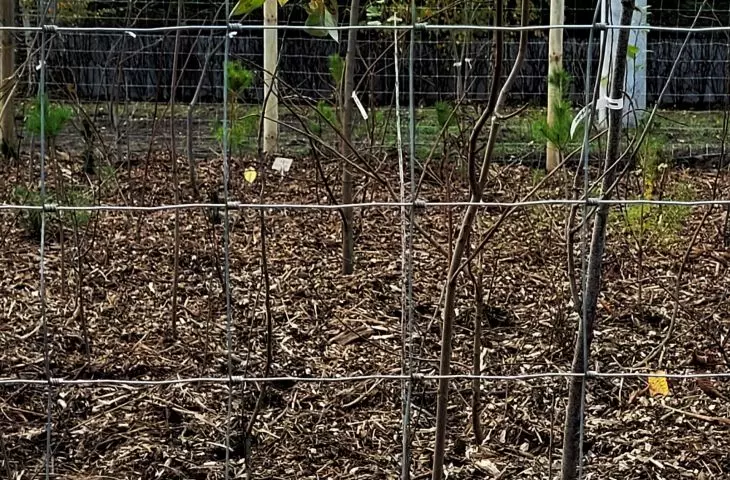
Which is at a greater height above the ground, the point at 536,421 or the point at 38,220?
the point at 38,220

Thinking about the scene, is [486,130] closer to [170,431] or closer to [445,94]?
[445,94]

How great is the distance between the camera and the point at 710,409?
2234 mm

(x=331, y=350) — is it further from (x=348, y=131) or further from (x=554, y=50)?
(x=554, y=50)

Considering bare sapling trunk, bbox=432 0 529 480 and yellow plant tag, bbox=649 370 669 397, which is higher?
bare sapling trunk, bbox=432 0 529 480

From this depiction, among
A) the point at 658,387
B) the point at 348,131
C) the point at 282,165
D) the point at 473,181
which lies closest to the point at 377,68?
the point at 282,165

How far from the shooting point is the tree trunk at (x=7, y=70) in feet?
13.7

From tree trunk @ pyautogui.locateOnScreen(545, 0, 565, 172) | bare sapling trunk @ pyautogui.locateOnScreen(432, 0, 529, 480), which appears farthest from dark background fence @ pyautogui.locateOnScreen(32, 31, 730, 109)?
bare sapling trunk @ pyautogui.locateOnScreen(432, 0, 529, 480)

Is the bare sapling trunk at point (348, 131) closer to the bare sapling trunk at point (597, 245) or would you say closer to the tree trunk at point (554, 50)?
the bare sapling trunk at point (597, 245)

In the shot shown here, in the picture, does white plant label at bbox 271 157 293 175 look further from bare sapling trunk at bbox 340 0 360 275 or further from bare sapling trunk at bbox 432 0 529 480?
bare sapling trunk at bbox 432 0 529 480

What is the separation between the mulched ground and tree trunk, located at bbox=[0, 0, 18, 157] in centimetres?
68

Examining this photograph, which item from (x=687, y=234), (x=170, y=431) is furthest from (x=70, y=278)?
(x=687, y=234)

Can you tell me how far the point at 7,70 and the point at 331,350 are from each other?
8.52 ft

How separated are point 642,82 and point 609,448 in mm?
4025

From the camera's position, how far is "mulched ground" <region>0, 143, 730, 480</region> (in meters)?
2.04
